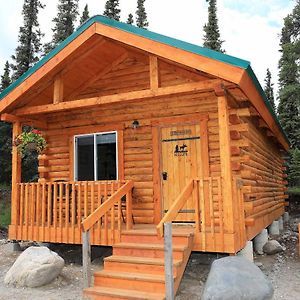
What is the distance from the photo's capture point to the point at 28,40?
27.7m

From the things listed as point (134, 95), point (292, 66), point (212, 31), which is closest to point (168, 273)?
point (134, 95)

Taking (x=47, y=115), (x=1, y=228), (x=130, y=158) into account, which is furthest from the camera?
(x=1, y=228)

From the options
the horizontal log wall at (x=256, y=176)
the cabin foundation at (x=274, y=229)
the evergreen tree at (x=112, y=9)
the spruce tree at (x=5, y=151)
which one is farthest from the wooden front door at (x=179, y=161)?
the evergreen tree at (x=112, y=9)

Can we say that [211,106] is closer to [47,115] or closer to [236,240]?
[236,240]

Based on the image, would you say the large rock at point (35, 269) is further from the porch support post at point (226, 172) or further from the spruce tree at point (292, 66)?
the spruce tree at point (292, 66)

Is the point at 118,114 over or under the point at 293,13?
under

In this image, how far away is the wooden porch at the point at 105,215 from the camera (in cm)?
608

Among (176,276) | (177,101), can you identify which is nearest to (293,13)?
(177,101)

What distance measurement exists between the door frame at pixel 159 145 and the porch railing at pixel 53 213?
80cm

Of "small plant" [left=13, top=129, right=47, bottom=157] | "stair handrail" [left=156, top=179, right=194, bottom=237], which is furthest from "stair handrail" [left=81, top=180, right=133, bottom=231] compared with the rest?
"small plant" [left=13, top=129, right=47, bottom=157]

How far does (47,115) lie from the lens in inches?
371

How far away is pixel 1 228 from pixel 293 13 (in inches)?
715

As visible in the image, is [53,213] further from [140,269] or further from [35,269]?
[140,269]

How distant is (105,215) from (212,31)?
80.9 feet
